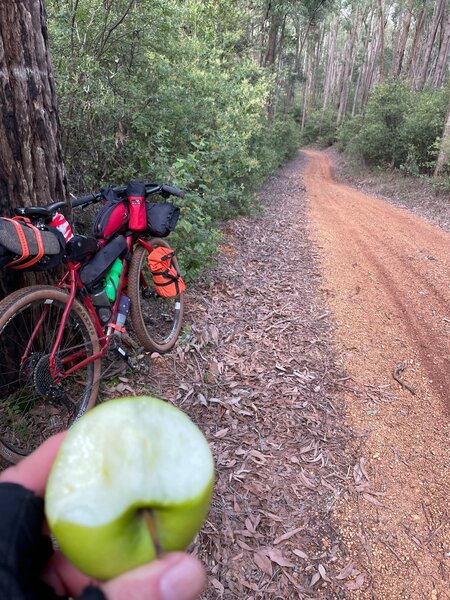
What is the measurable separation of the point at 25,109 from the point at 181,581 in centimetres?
258

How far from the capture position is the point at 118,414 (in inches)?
36.7

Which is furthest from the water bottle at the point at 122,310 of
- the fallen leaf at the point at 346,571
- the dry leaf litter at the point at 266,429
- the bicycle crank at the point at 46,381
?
the fallen leaf at the point at 346,571

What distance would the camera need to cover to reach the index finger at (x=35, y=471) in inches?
44.4

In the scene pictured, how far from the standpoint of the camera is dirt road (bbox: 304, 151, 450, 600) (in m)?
2.38

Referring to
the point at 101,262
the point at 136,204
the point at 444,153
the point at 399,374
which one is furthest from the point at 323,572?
the point at 444,153

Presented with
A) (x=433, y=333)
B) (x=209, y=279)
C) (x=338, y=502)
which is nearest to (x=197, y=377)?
(x=338, y=502)

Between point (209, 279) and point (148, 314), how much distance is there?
1.44 metres

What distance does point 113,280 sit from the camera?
3115 mm

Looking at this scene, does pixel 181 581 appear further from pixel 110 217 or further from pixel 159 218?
pixel 159 218

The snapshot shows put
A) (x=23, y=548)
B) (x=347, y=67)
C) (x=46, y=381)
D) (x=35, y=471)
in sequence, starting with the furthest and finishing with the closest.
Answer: (x=347, y=67)
(x=46, y=381)
(x=35, y=471)
(x=23, y=548)

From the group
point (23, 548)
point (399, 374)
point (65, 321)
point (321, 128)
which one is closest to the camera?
point (23, 548)

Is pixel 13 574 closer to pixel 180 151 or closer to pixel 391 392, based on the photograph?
pixel 391 392

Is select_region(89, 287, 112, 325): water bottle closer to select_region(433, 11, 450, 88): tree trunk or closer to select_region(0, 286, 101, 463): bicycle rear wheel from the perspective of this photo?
select_region(0, 286, 101, 463): bicycle rear wheel

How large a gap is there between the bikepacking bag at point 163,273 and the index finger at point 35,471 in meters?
2.50
